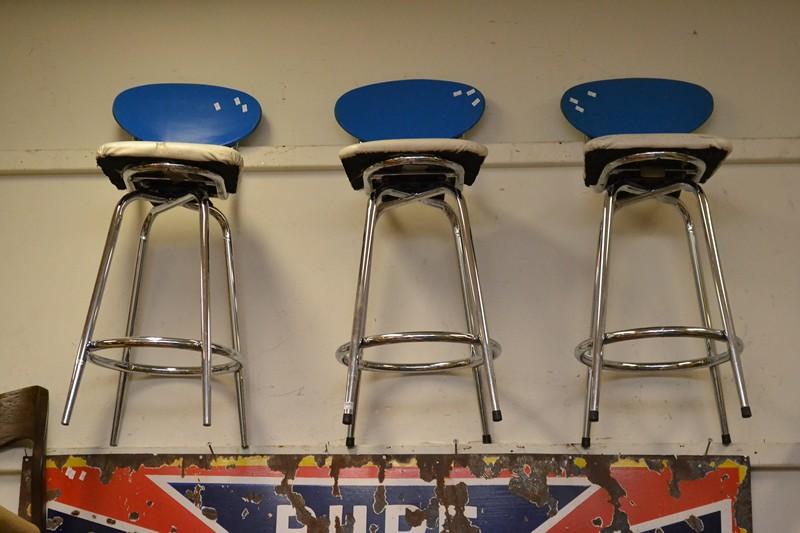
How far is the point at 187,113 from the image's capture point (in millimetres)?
2678

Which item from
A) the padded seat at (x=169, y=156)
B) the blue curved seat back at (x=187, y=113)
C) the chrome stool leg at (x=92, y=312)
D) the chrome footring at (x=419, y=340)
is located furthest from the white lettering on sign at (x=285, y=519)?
the blue curved seat back at (x=187, y=113)

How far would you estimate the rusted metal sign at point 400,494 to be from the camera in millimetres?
2311

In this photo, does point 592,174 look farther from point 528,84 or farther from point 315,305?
point 315,305

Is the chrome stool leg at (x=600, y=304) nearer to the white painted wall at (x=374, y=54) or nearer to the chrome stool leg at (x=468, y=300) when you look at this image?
the chrome stool leg at (x=468, y=300)

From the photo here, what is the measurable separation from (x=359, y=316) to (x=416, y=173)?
0.35 metres

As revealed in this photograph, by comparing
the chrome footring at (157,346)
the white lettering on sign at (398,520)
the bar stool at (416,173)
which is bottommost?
the white lettering on sign at (398,520)

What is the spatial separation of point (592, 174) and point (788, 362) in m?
0.70

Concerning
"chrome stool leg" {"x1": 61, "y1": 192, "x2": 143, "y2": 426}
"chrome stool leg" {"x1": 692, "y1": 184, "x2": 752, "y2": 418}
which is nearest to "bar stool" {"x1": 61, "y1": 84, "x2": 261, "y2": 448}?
"chrome stool leg" {"x1": 61, "y1": 192, "x2": 143, "y2": 426}

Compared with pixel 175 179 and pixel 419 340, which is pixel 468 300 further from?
pixel 175 179

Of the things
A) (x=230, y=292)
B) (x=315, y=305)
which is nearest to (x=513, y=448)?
(x=315, y=305)

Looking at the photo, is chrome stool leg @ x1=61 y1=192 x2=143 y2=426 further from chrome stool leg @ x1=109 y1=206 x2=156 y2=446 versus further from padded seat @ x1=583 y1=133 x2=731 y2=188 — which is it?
padded seat @ x1=583 y1=133 x2=731 y2=188

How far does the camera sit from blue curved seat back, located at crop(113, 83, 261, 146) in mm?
2656

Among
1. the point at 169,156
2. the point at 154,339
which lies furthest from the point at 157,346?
the point at 169,156

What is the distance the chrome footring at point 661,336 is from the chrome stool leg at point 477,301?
9.1 inches
